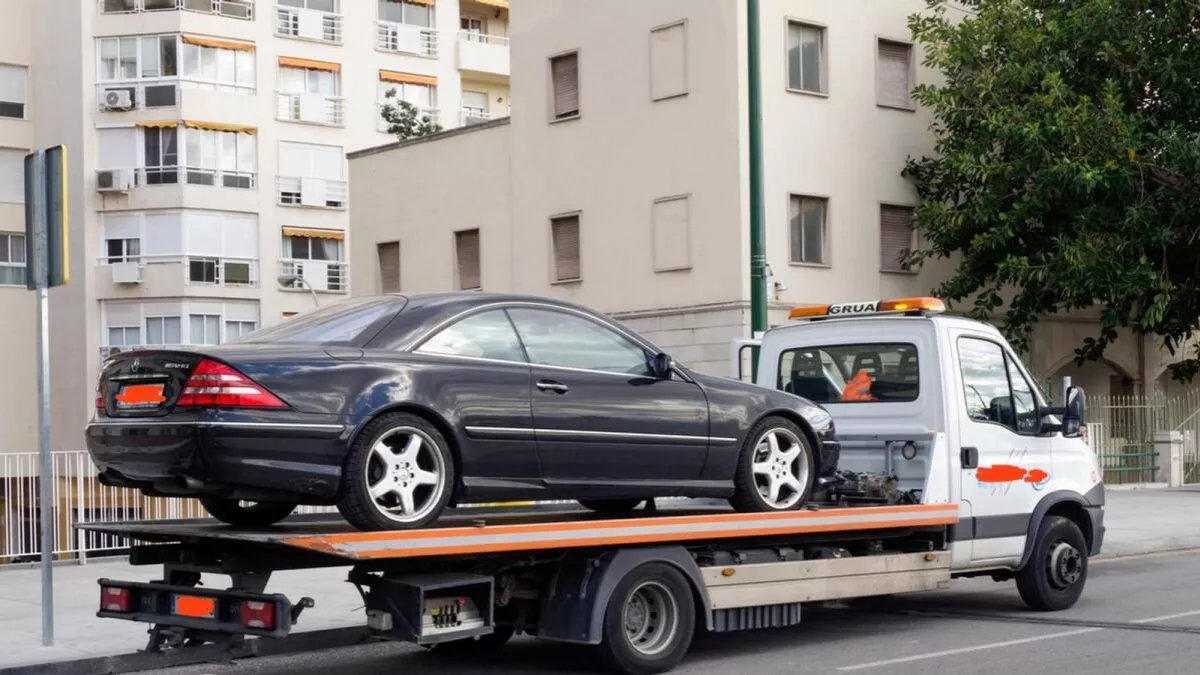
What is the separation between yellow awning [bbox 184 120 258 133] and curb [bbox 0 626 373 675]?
40.1 meters

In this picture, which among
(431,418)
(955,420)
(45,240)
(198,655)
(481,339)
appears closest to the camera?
(431,418)

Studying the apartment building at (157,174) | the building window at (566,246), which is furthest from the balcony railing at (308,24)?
the building window at (566,246)

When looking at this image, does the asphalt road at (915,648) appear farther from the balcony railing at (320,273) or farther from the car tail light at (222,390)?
the balcony railing at (320,273)

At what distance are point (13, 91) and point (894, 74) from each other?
30692 millimetres

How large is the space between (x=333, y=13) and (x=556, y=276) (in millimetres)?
24917

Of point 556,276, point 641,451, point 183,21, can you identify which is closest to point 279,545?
point 641,451

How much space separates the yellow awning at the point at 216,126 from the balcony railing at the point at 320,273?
13.6 ft

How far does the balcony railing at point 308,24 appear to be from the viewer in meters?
51.2

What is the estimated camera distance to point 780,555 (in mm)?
10383

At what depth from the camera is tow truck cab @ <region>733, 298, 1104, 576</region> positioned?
11484 millimetres

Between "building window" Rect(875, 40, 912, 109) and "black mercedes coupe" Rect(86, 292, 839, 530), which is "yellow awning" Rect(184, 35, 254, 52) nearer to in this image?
"building window" Rect(875, 40, 912, 109)

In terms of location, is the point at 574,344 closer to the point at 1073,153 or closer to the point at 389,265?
the point at 1073,153

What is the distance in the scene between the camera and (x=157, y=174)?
1930 inches

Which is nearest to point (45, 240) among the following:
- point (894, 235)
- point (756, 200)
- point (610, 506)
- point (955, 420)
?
point (610, 506)
